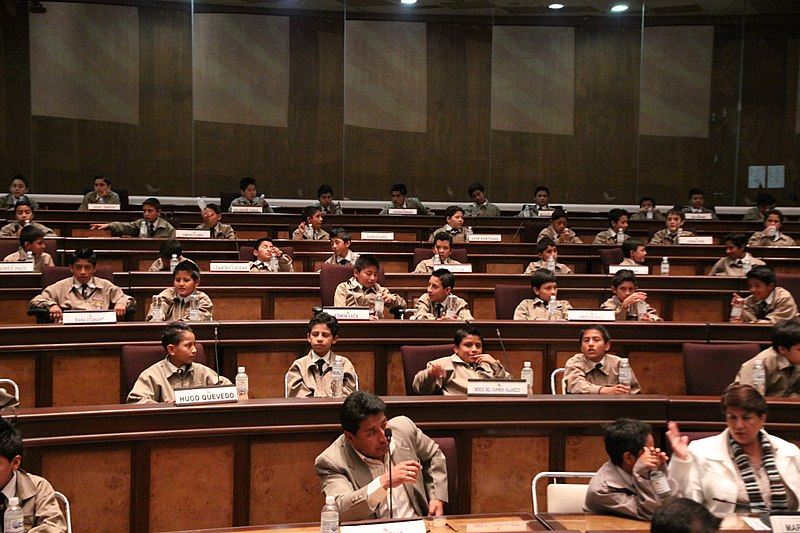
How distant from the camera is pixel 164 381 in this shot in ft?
14.6

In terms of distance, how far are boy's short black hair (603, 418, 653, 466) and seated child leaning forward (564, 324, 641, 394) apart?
162cm

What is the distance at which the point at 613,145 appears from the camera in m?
13.4

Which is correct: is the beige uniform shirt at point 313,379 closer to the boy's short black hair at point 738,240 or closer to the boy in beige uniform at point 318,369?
the boy in beige uniform at point 318,369

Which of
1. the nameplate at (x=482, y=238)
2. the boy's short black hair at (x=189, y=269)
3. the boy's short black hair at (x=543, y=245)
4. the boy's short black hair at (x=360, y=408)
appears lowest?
the boy's short black hair at (x=360, y=408)

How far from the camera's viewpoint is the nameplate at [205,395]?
3.81 m

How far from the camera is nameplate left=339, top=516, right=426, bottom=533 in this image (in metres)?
2.74

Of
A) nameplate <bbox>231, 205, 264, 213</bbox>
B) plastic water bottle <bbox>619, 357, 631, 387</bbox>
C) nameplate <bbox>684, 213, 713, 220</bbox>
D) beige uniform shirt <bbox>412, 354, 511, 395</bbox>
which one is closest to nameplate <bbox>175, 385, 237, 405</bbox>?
beige uniform shirt <bbox>412, 354, 511, 395</bbox>

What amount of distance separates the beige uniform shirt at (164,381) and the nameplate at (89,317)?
→ 94 cm

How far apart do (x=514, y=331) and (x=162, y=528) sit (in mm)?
2721

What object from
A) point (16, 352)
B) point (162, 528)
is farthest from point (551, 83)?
point (162, 528)

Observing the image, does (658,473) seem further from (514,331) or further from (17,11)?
(17,11)

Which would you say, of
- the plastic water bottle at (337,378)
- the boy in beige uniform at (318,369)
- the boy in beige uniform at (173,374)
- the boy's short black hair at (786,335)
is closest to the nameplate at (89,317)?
the boy in beige uniform at (173,374)

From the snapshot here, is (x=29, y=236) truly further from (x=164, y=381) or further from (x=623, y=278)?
(x=623, y=278)

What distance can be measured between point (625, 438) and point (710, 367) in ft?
5.83
